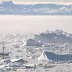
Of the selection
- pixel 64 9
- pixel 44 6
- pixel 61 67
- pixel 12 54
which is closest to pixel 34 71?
pixel 61 67

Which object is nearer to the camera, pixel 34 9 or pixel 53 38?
pixel 53 38

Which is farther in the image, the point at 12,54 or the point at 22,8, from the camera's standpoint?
the point at 22,8

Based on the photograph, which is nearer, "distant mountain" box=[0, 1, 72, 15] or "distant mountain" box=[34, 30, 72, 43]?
"distant mountain" box=[34, 30, 72, 43]

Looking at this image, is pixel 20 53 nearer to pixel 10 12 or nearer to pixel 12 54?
pixel 12 54

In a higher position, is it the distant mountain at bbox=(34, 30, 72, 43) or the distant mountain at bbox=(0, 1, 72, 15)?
the distant mountain at bbox=(0, 1, 72, 15)

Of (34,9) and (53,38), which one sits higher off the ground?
(34,9)

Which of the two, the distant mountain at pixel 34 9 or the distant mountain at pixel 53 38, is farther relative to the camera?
the distant mountain at pixel 34 9

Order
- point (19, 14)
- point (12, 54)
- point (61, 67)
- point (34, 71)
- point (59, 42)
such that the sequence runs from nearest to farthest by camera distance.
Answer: point (34, 71), point (61, 67), point (12, 54), point (59, 42), point (19, 14)

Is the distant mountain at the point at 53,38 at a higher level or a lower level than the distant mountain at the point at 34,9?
lower
